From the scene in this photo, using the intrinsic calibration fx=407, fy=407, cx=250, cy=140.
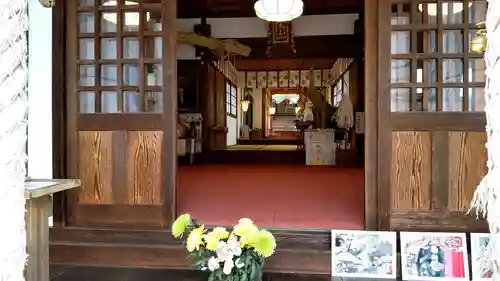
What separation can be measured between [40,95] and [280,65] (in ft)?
32.1

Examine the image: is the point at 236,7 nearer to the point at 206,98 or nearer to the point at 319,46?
the point at 319,46

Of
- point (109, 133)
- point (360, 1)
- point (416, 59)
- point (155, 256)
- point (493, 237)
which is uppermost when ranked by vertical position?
point (360, 1)

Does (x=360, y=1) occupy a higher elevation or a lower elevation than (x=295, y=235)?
higher

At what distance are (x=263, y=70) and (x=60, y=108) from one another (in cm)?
1054

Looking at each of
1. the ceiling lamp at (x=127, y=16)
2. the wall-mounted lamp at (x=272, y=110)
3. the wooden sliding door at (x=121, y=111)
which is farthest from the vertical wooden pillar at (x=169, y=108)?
the wall-mounted lamp at (x=272, y=110)

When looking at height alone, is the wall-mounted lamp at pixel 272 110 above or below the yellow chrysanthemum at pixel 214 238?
above

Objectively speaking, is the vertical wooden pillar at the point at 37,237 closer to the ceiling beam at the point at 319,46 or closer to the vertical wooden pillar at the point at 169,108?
the vertical wooden pillar at the point at 169,108

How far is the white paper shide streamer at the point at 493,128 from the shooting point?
2.95 ft

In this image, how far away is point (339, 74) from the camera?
10.0 metres

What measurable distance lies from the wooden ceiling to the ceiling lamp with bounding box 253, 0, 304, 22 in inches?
100

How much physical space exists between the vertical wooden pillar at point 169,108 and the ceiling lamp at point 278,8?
1816 millimetres

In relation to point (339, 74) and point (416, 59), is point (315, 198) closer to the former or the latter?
point (416, 59)

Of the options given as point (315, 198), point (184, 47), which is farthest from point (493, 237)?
point (184, 47)

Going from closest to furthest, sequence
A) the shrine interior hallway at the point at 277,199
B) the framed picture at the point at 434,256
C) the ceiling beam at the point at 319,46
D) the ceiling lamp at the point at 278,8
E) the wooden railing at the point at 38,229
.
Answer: the wooden railing at the point at 38,229 < the framed picture at the point at 434,256 < the shrine interior hallway at the point at 277,199 < the ceiling lamp at the point at 278,8 < the ceiling beam at the point at 319,46
